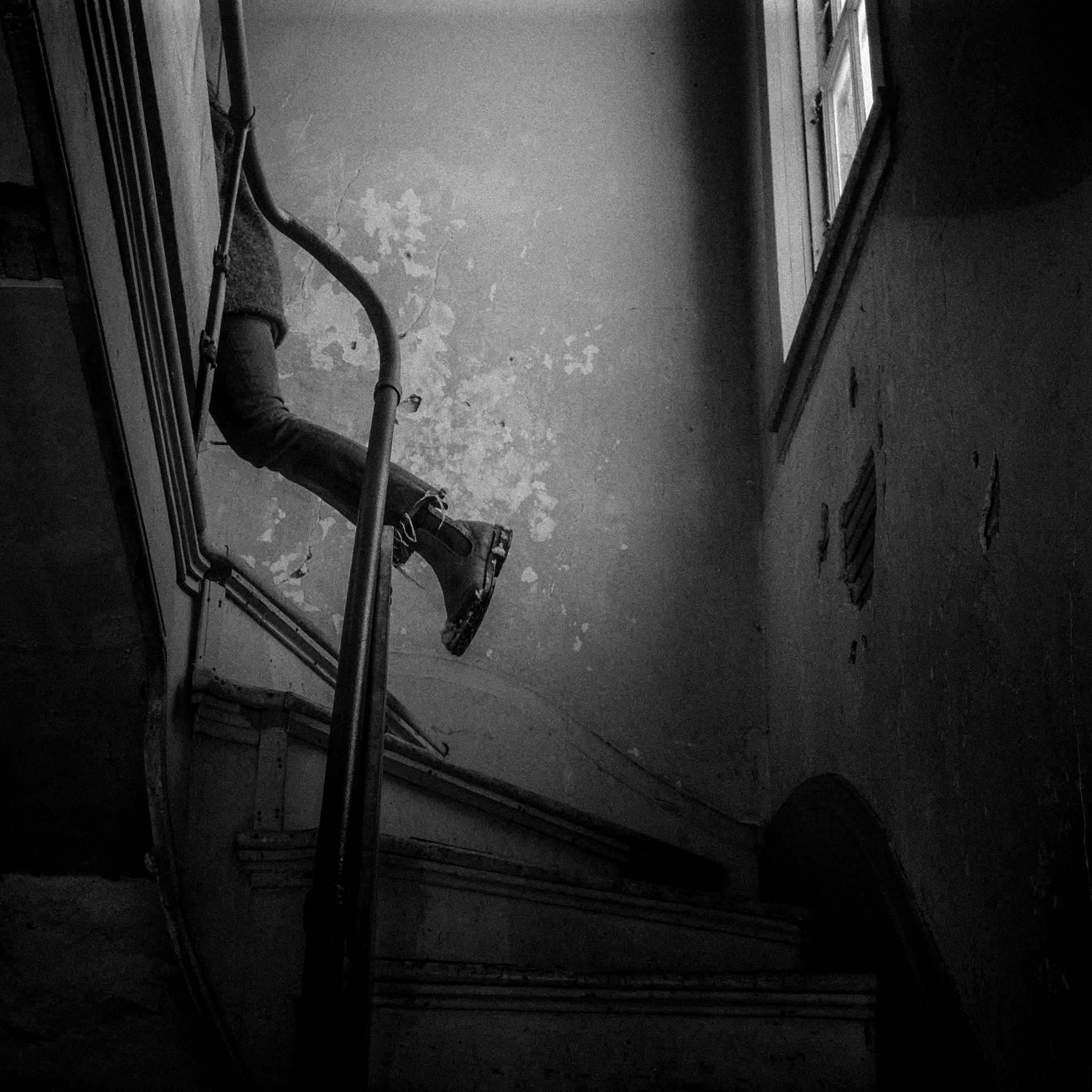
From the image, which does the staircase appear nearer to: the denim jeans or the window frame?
the denim jeans

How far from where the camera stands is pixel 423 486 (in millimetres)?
3084

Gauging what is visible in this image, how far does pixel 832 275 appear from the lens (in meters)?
3.36

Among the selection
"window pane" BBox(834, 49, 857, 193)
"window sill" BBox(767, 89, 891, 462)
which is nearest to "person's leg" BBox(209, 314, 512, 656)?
"window sill" BBox(767, 89, 891, 462)

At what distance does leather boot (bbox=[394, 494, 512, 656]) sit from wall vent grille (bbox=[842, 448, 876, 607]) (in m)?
0.84

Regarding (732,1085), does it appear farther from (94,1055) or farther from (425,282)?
(425,282)

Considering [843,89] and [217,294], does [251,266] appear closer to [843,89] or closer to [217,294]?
[217,294]

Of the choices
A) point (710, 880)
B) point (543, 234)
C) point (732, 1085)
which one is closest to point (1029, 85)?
point (732, 1085)

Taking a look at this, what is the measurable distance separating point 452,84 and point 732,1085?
13.8ft

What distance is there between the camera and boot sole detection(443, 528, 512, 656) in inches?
119

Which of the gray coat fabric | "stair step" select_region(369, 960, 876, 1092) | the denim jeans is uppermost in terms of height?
the gray coat fabric

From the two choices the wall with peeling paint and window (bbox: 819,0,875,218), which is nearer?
window (bbox: 819,0,875,218)

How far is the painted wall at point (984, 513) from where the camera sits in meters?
1.75

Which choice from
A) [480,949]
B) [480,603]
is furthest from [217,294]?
[480,949]

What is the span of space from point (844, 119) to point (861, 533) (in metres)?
1.92
